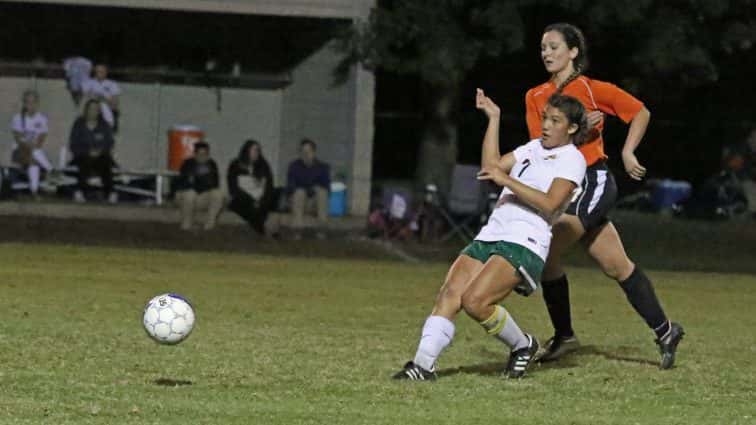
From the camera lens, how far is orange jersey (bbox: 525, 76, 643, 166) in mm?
10250

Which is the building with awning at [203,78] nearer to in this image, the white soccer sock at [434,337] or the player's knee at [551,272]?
the player's knee at [551,272]

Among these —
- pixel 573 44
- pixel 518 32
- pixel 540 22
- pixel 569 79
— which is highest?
pixel 540 22

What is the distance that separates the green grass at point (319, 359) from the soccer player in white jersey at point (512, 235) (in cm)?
36

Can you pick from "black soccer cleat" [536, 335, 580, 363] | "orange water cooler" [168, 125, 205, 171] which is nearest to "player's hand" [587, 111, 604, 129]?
"black soccer cleat" [536, 335, 580, 363]

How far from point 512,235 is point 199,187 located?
15432 mm

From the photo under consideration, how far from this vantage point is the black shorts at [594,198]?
10.2 m

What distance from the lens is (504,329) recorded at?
966cm

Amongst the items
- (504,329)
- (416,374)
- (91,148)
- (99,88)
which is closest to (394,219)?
(91,148)

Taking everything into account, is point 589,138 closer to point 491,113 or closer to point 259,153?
point 491,113

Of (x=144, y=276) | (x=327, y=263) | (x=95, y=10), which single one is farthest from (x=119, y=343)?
(x=95, y=10)

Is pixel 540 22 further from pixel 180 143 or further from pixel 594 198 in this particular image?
pixel 594 198

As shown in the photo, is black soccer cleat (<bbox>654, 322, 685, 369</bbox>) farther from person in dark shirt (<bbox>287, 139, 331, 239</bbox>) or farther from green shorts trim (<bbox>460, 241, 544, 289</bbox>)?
person in dark shirt (<bbox>287, 139, 331, 239</bbox>)

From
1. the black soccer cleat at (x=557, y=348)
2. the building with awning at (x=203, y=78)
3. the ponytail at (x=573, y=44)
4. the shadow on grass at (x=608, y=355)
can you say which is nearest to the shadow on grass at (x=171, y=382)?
the black soccer cleat at (x=557, y=348)

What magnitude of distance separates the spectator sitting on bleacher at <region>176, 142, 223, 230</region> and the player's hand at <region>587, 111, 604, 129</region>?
14.7m
